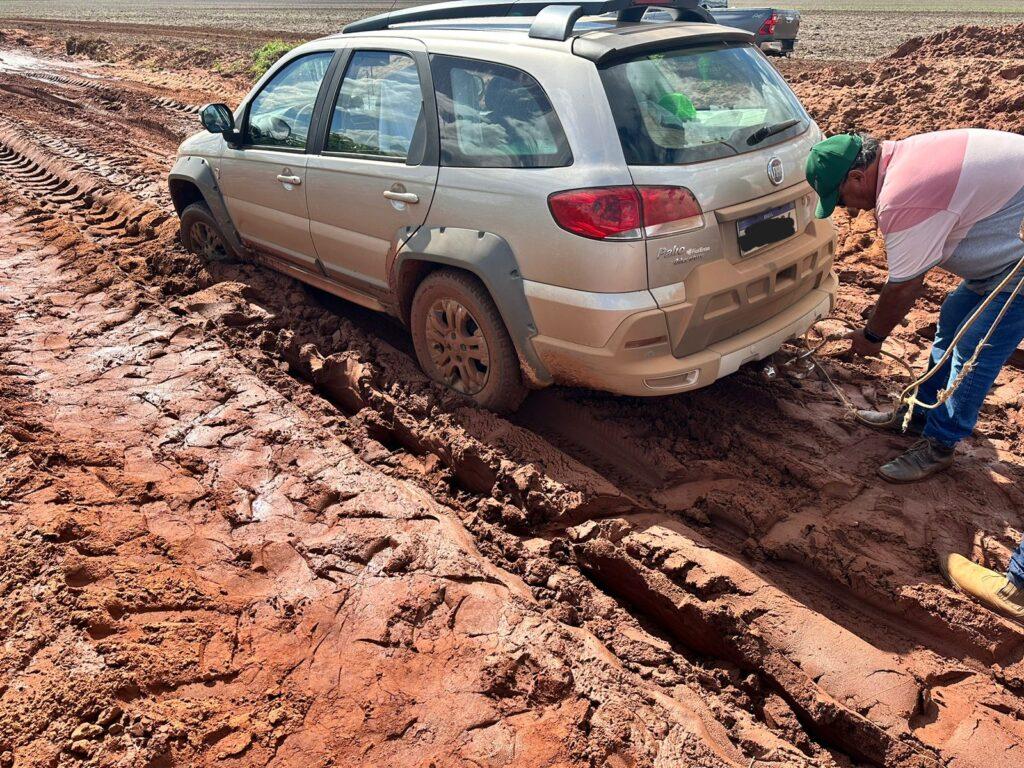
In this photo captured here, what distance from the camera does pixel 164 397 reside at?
4.33m

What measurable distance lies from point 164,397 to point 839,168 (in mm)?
3771

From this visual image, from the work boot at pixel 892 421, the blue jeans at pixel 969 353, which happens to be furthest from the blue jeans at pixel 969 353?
the work boot at pixel 892 421

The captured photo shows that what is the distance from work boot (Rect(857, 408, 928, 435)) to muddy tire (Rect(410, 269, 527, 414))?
191 cm

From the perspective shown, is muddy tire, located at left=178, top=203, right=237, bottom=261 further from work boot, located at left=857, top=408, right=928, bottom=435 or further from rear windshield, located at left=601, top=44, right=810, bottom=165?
work boot, located at left=857, top=408, right=928, bottom=435

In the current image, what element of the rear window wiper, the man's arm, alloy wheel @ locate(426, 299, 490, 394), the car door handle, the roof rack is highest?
the roof rack

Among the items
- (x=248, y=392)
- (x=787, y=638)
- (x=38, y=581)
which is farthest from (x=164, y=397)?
(x=787, y=638)

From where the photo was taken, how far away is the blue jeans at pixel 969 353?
11.0ft

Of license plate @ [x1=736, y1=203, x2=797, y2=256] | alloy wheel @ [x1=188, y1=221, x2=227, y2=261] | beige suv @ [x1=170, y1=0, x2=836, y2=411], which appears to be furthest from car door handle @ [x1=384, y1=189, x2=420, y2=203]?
alloy wheel @ [x1=188, y1=221, x2=227, y2=261]

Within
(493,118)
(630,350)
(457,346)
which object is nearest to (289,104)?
(493,118)

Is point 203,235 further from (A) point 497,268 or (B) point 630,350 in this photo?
(B) point 630,350

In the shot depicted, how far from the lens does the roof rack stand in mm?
3580

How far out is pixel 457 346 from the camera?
4125 mm

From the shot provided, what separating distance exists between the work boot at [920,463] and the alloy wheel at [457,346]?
2.09 meters

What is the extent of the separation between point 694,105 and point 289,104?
2777 mm
